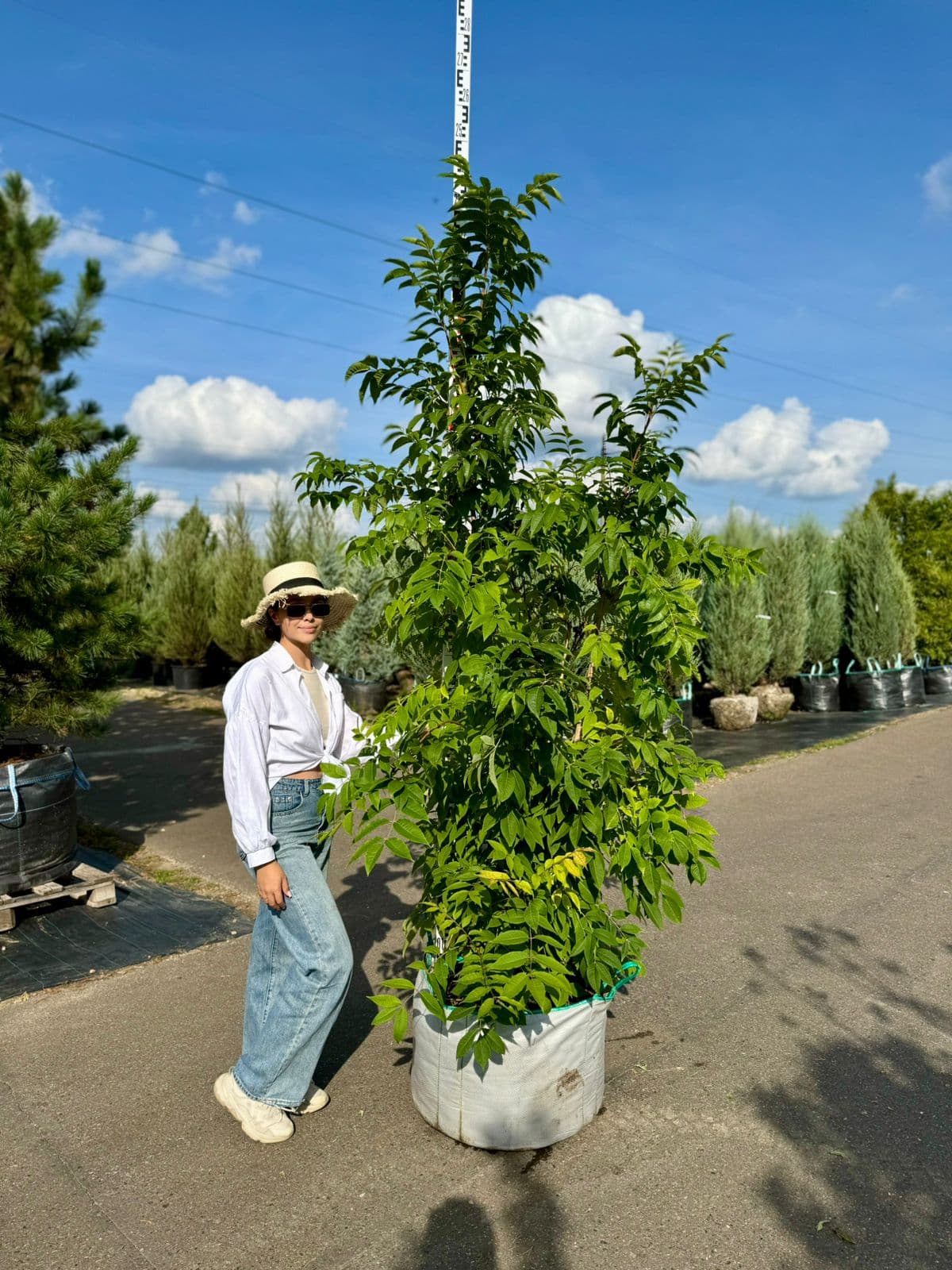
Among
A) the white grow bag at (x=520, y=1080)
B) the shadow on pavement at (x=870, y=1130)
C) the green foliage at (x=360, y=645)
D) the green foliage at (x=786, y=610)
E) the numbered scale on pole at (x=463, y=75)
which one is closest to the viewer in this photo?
the shadow on pavement at (x=870, y=1130)

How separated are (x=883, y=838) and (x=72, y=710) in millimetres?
5426

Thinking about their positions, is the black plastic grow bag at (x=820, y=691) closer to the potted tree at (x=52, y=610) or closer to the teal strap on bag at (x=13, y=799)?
the potted tree at (x=52, y=610)

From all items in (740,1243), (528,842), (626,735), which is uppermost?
(626,735)

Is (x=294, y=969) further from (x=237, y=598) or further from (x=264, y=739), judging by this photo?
(x=237, y=598)

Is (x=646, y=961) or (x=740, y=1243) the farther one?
(x=646, y=961)

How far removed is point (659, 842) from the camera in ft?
9.10

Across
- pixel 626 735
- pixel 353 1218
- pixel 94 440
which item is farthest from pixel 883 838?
pixel 94 440

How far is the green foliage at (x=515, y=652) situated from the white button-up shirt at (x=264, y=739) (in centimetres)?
27

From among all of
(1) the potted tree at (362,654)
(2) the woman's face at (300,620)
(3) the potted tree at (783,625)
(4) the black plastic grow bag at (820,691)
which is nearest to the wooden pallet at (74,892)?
(2) the woman's face at (300,620)

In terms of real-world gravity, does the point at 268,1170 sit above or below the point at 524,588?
below

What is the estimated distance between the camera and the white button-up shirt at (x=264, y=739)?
114 inches

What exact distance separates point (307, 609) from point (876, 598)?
12.7 metres

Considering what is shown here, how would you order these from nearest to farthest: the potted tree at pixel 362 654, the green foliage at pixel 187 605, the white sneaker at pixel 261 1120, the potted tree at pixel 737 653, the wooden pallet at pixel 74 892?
the white sneaker at pixel 261 1120 → the wooden pallet at pixel 74 892 → the potted tree at pixel 362 654 → the potted tree at pixel 737 653 → the green foliage at pixel 187 605

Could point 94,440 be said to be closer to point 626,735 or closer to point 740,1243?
point 626,735
